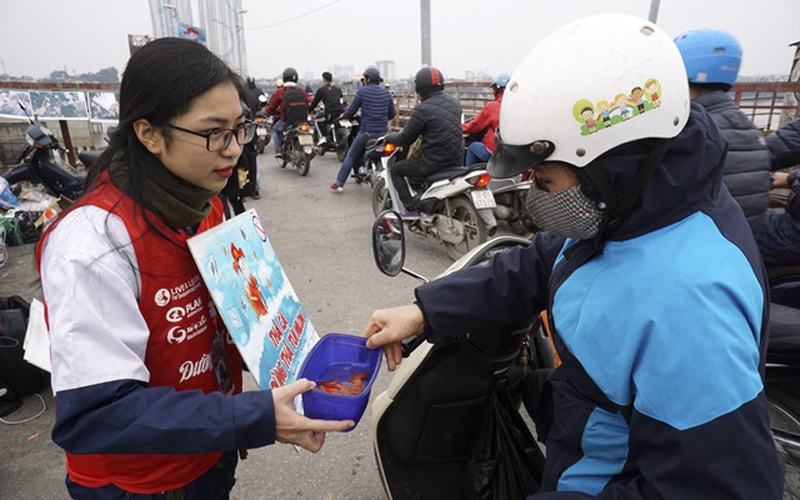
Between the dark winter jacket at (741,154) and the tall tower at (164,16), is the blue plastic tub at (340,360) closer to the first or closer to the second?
the dark winter jacket at (741,154)

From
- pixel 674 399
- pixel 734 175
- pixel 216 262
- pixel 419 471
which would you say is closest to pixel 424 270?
pixel 734 175

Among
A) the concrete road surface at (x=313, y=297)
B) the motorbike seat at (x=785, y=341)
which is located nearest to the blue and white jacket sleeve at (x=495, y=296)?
the motorbike seat at (x=785, y=341)

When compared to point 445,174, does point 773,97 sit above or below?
above

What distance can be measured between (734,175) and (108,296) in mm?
2873

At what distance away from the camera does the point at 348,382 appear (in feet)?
4.66

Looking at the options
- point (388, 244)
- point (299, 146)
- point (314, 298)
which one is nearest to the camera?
point (388, 244)

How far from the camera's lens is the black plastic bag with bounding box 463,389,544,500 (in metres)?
1.43

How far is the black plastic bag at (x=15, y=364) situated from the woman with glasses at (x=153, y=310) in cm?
226

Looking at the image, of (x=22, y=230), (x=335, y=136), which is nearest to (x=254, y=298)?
(x=22, y=230)

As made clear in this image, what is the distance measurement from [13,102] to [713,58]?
9629 millimetres

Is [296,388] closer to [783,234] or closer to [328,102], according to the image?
[783,234]

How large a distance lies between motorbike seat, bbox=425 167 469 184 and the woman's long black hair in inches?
177

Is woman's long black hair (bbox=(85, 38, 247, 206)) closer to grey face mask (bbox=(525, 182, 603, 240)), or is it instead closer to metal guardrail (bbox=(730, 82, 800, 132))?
grey face mask (bbox=(525, 182, 603, 240))

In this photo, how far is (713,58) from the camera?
2.50m
